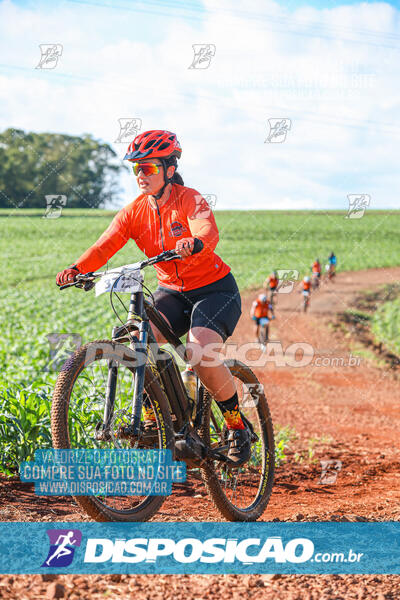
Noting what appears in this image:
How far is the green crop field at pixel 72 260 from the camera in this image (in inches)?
232

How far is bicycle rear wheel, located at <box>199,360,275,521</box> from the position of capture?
4.07m

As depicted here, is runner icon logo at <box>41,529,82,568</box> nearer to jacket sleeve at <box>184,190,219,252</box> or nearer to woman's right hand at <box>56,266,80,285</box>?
woman's right hand at <box>56,266,80,285</box>

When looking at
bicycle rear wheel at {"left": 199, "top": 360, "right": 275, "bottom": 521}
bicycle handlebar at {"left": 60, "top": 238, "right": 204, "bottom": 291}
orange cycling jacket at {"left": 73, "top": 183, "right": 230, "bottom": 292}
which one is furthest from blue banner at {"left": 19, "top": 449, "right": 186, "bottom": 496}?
orange cycling jacket at {"left": 73, "top": 183, "right": 230, "bottom": 292}

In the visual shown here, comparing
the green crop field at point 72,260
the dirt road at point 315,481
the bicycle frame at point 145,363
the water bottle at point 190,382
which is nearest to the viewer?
the dirt road at point 315,481

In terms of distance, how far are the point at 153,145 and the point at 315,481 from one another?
12.0 feet

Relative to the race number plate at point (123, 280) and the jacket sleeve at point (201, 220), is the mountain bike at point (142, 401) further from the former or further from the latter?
the jacket sleeve at point (201, 220)

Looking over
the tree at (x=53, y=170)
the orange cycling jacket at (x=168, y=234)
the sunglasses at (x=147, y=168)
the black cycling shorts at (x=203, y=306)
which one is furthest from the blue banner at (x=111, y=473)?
the tree at (x=53, y=170)

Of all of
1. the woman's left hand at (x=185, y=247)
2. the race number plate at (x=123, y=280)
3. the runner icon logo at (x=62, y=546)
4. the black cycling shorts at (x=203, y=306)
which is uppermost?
the woman's left hand at (x=185, y=247)

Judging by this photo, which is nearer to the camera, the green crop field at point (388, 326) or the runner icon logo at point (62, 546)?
the runner icon logo at point (62, 546)

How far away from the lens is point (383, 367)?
1504 cm

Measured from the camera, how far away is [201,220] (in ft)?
12.6

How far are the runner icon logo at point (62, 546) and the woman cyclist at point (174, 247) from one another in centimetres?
127

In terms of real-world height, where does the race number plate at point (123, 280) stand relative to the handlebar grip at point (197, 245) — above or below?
below

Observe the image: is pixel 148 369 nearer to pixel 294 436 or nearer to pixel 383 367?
pixel 294 436
